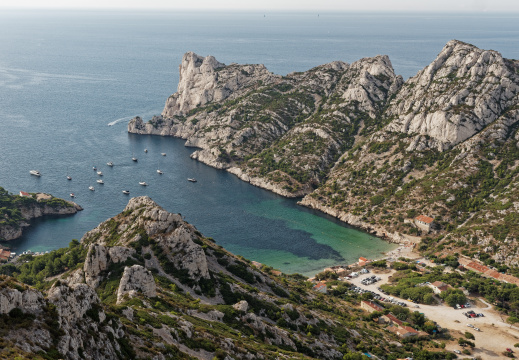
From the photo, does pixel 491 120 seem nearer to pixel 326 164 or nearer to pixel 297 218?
pixel 326 164

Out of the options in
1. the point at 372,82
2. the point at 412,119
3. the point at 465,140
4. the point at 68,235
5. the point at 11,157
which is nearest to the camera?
the point at 68,235

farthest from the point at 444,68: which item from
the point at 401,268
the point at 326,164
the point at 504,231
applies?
the point at 401,268

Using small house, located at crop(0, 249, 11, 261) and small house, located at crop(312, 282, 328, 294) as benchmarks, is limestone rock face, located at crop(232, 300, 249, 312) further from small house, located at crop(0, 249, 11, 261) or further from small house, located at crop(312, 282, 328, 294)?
small house, located at crop(0, 249, 11, 261)

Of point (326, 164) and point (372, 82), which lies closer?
point (326, 164)

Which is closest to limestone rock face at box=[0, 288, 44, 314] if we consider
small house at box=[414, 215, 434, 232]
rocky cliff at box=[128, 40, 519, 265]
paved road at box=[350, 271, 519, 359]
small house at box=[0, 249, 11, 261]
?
paved road at box=[350, 271, 519, 359]

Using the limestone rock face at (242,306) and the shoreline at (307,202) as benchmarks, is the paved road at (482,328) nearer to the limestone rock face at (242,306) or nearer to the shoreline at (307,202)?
the shoreline at (307,202)

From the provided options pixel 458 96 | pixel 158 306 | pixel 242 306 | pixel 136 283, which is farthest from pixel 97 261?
pixel 458 96

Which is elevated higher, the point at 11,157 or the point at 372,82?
the point at 372,82
